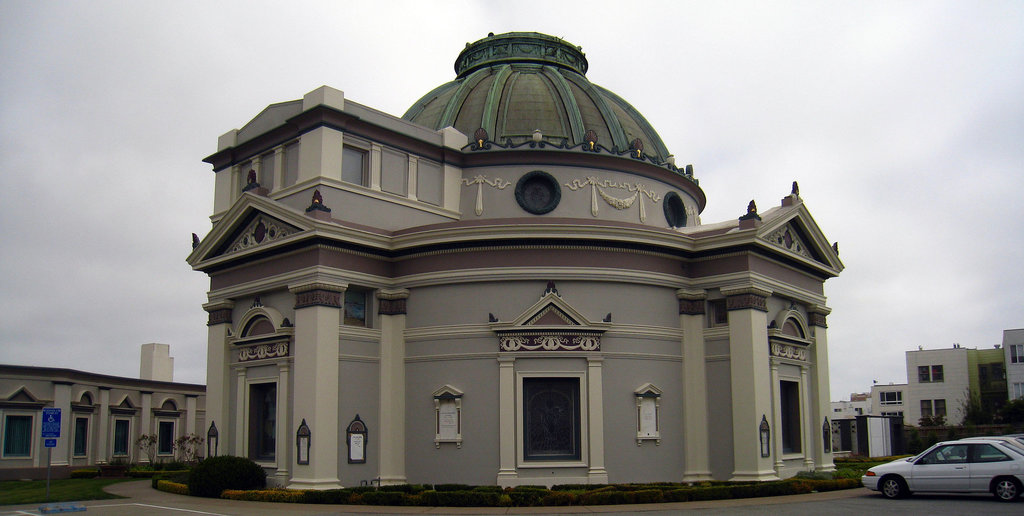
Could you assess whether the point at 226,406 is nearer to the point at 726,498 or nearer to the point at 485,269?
the point at 485,269

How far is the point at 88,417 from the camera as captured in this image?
155 feet

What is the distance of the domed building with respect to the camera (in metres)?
28.4

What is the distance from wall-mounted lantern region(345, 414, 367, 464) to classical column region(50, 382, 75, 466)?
2276 centimetres

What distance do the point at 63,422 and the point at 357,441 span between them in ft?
77.5

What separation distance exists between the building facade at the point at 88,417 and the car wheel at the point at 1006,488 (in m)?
33.9

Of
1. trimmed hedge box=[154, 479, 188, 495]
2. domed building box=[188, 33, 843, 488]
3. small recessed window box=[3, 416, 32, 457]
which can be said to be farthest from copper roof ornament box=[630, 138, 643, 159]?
small recessed window box=[3, 416, 32, 457]

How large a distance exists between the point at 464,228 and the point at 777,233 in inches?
429

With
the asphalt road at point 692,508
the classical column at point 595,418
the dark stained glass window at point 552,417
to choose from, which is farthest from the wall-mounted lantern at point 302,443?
the classical column at point 595,418

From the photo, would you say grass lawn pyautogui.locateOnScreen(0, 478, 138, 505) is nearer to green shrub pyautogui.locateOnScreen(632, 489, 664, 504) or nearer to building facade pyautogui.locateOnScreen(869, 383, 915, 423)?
green shrub pyautogui.locateOnScreen(632, 489, 664, 504)

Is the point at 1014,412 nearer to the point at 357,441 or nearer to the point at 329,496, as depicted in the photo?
the point at 357,441

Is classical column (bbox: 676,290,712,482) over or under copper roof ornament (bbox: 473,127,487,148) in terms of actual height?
under

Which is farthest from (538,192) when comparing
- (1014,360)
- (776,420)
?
(1014,360)

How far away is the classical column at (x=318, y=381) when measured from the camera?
27547 mm

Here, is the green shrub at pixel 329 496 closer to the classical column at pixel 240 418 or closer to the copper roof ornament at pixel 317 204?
the classical column at pixel 240 418
